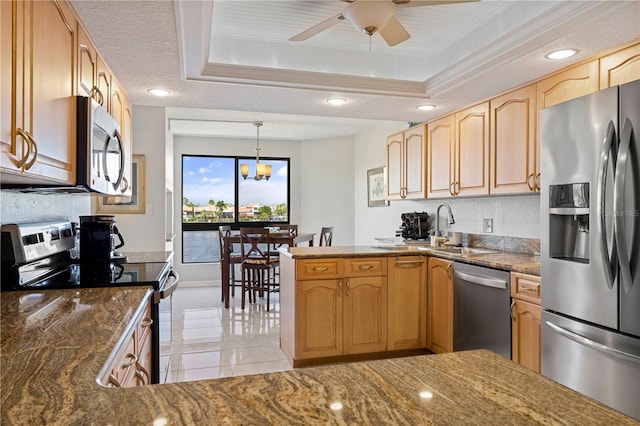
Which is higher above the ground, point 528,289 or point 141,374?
point 528,289

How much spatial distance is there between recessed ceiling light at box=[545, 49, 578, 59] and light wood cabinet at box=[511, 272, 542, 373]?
128cm

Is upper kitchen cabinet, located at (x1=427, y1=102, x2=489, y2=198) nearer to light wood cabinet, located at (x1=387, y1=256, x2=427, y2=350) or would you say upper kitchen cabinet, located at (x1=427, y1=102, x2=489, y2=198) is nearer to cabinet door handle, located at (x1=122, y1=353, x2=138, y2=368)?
light wood cabinet, located at (x1=387, y1=256, x2=427, y2=350)

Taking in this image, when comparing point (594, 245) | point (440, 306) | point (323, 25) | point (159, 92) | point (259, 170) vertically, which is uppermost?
point (323, 25)

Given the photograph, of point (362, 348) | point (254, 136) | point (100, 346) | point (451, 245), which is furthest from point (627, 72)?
point (254, 136)

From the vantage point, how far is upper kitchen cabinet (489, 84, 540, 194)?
2.80 m

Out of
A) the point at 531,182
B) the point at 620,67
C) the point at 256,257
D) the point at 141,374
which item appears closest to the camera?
the point at 141,374

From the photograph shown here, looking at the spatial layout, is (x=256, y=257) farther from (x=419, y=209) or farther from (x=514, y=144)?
(x=514, y=144)

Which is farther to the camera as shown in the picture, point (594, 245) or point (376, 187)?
point (376, 187)

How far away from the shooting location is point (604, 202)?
1870mm

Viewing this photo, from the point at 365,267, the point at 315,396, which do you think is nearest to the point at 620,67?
the point at 365,267

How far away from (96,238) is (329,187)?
4.99 m

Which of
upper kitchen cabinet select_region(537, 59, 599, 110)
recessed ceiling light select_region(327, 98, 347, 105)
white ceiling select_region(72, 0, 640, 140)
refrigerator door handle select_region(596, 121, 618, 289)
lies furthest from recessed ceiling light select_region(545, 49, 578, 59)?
recessed ceiling light select_region(327, 98, 347, 105)

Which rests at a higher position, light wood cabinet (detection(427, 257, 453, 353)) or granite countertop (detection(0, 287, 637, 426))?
granite countertop (detection(0, 287, 637, 426))

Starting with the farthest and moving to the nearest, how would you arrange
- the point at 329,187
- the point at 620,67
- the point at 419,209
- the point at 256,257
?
1. the point at 329,187
2. the point at 256,257
3. the point at 419,209
4. the point at 620,67
